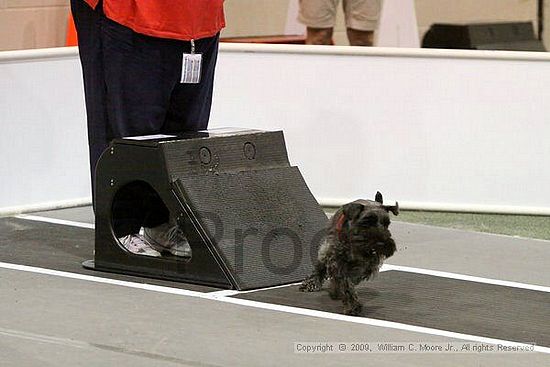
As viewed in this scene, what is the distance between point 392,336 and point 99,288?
48.3 inches

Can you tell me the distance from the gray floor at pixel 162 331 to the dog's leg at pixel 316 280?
21cm

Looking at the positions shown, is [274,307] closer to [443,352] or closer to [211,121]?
[443,352]

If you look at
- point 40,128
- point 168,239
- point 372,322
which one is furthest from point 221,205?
point 40,128

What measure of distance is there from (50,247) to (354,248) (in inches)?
67.8

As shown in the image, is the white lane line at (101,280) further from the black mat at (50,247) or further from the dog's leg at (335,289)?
the dog's leg at (335,289)

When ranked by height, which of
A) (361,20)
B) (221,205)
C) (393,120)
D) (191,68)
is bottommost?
(221,205)

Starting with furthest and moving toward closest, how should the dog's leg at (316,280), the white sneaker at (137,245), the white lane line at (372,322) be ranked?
the white sneaker at (137,245) < the dog's leg at (316,280) < the white lane line at (372,322)

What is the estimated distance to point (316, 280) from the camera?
4.66m

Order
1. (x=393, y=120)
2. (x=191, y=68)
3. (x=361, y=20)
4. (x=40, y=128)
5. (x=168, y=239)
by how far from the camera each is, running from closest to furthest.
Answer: (x=168, y=239)
(x=191, y=68)
(x=40, y=128)
(x=393, y=120)
(x=361, y=20)

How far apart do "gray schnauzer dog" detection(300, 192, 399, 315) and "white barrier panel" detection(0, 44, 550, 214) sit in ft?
6.99

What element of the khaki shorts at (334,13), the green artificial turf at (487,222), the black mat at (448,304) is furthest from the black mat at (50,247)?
the khaki shorts at (334,13)

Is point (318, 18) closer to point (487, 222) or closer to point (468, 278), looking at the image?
point (487, 222)

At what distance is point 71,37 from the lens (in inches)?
285

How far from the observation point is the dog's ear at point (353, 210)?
4.38 m
